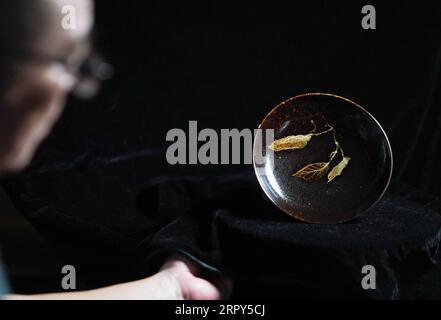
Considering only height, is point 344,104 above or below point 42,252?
above

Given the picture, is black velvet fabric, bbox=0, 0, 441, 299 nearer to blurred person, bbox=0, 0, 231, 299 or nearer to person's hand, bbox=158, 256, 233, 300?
blurred person, bbox=0, 0, 231, 299

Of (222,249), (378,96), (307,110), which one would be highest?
(378,96)

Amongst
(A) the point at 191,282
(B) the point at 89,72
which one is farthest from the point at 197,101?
(A) the point at 191,282

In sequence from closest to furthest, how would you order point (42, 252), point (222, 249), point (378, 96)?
1. point (222, 249)
2. point (42, 252)
3. point (378, 96)

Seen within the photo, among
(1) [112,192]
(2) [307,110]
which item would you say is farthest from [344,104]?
(1) [112,192]

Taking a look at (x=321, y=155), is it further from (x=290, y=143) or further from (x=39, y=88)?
(x=39, y=88)

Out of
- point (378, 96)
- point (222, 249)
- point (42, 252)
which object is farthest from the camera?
point (378, 96)

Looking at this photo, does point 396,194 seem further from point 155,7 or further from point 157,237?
point 155,7
